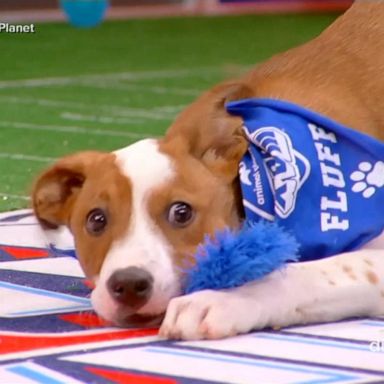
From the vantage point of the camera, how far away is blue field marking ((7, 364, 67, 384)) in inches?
109

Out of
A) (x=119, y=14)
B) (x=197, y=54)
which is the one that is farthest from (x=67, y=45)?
(x=119, y=14)

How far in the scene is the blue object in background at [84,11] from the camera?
11.5m

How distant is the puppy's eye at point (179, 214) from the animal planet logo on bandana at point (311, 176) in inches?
6.4

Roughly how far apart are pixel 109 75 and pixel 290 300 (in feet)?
22.8

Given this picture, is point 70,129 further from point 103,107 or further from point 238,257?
point 238,257

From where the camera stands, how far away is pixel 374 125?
374cm

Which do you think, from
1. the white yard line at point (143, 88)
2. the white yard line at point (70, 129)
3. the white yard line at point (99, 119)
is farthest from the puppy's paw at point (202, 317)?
the white yard line at point (143, 88)

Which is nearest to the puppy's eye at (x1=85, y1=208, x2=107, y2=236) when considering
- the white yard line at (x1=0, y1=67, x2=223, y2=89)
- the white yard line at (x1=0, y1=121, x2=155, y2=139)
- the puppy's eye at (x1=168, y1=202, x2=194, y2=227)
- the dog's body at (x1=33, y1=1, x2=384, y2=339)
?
the dog's body at (x1=33, y1=1, x2=384, y2=339)

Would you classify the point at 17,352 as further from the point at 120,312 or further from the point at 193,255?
the point at 193,255

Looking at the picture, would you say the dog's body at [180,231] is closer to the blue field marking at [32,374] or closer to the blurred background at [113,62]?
the blue field marking at [32,374]

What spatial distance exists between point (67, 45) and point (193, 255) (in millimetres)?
8967

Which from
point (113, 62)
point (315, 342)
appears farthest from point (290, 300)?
point (113, 62)

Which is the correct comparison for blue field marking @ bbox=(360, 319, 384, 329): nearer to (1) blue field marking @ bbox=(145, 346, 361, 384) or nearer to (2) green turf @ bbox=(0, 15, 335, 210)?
(1) blue field marking @ bbox=(145, 346, 361, 384)

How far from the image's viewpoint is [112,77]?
9.84 m
